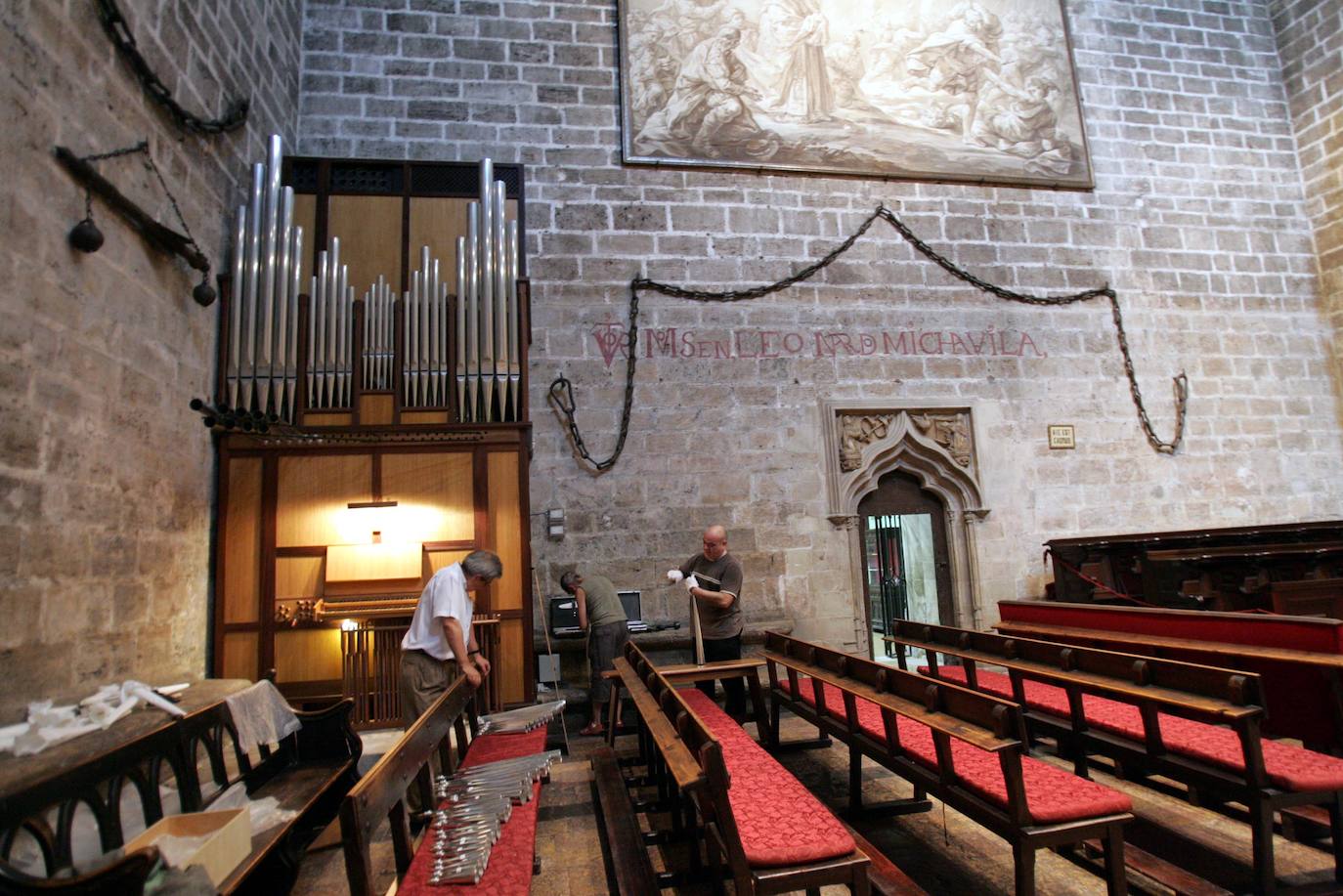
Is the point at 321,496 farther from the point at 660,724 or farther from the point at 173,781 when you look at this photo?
the point at 660,724

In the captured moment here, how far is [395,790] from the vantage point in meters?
2.50

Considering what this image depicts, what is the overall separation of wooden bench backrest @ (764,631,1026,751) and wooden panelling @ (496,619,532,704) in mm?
2532

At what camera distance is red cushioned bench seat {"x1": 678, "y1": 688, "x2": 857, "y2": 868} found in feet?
7.84

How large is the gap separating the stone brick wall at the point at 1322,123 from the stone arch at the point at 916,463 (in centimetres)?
491

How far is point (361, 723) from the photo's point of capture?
5.23 metres

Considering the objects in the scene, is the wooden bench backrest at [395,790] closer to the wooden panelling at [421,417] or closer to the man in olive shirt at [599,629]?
the man in olive shirt at [599,629]

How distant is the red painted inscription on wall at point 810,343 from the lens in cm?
728

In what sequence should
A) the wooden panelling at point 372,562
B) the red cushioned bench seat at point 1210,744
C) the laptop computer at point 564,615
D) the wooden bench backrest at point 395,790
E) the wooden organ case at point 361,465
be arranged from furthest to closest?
the laptop computer at point 564,615, the wooden panelling at point 372,562, the wooden organ case at point 361,465, the red cushioned bench seat at point 1210,744, the wooden bench backrest at point 395,790

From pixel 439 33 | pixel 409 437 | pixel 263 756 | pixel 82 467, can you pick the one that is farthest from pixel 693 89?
pixel 263 756

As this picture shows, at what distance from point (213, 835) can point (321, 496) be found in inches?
140

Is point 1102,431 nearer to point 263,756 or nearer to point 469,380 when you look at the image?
point 469,380

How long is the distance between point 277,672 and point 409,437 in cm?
188

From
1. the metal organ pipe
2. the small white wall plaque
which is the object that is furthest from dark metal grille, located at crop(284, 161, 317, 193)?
the small white wall plaque

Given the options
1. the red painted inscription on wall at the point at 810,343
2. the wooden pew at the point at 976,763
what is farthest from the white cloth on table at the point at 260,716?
the red painted inscription on wall at the point at 810,343
